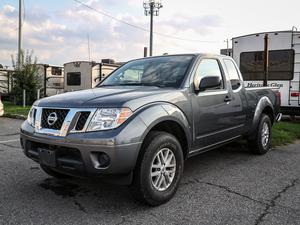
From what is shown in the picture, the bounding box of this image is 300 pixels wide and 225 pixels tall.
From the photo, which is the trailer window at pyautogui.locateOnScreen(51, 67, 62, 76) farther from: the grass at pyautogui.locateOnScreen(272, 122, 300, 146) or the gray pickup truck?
the gray pickup truck

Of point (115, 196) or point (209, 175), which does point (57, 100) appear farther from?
point (209, 175)

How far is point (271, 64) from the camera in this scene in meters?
11.4

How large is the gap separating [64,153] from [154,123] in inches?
39.2

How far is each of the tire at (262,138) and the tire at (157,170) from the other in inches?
103

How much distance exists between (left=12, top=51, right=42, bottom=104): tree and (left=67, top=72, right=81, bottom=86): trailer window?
2.61 meters

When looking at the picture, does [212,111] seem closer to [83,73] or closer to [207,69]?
[207,69]

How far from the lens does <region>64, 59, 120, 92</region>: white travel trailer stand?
19.1 m

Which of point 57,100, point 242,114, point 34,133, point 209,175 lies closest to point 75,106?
point 57,100

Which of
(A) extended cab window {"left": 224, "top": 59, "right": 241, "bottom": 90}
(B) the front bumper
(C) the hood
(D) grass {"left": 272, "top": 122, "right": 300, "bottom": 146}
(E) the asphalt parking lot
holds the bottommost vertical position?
(E) the asphalt parking lot

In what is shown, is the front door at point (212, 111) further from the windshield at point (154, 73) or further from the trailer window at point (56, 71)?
the trailer window at point (56, 71)

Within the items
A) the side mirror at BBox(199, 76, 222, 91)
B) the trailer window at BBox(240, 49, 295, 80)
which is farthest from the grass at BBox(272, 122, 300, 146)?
the side mirror at BBox(199, 76, 222, 91)

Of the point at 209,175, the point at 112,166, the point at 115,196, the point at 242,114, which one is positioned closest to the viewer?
the point at 112,166

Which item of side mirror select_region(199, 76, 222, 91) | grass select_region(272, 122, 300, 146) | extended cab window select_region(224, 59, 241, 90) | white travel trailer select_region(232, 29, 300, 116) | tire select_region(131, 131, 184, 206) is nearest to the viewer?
tire select_region(131, 131, 184, 206)

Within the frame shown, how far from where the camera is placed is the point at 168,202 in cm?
369
